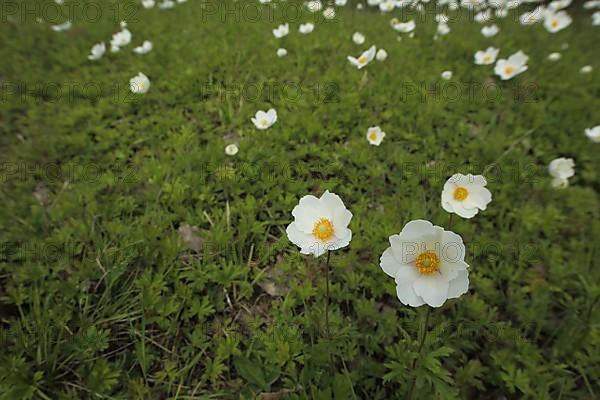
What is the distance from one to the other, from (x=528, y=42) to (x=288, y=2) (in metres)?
3.91

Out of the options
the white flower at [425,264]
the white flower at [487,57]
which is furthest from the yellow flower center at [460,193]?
the white flower at [487,57]

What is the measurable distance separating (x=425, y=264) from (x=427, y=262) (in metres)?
0.01

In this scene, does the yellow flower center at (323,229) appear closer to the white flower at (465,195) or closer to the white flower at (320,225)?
the white flower at (320,225)

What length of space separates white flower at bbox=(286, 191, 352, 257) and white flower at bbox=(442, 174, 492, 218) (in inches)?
27.0

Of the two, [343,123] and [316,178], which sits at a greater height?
[343,123]

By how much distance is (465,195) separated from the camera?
6.82 feet

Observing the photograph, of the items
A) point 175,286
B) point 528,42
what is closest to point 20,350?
point 175,286

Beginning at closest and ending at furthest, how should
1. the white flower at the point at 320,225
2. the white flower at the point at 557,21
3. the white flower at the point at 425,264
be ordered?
1. the white flower at the point at 425,264
2. the white flower at the point at 320,225
3. the white flower at the point at 557,21

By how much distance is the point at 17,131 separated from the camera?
3.70m

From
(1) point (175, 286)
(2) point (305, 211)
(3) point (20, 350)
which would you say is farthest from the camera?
(1) point (175, 286)

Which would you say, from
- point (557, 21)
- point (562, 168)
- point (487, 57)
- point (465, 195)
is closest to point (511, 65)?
point (487, 57)

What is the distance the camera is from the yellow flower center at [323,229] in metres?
1.68

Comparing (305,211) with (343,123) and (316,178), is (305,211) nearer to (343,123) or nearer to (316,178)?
(316,178)

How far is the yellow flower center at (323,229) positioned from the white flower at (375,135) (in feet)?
4.76
